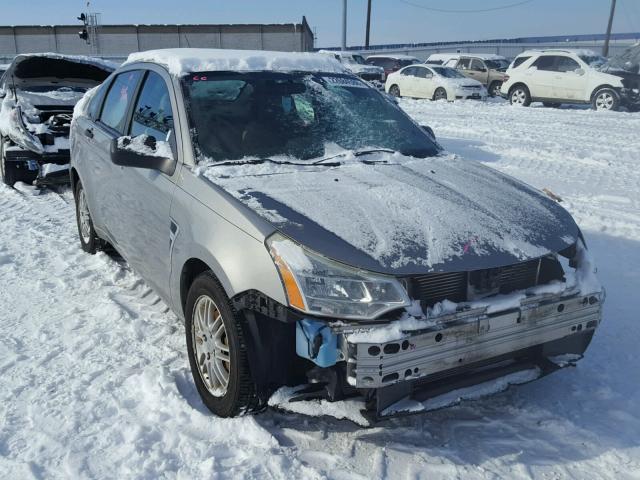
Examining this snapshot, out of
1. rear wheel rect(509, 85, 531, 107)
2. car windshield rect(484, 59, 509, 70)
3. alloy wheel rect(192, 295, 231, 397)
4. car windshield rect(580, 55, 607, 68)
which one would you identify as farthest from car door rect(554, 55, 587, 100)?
alloy wheel rect(192, 295, 231, 397)

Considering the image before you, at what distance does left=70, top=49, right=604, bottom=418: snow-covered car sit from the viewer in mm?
2391

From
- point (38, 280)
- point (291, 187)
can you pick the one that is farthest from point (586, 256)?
point (38, 280)

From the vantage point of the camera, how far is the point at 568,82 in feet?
57.0

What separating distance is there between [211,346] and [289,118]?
58.4 inches

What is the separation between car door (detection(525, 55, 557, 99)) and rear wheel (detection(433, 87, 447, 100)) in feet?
8.72

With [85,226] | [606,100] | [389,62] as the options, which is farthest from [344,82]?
[389,62]

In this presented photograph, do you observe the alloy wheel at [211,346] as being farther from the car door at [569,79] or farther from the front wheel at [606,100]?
the car door at [569,79]

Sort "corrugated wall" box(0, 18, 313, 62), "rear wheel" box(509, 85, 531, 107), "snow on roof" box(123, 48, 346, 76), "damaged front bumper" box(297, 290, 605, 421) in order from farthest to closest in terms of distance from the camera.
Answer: "corrugated wall" box(0, 18, 313, 62) → "rear wheel" box(509, 85, 531, 107) → "snow on roof" box(123, 48, 346, 76) → "damaged front bumper" box(297, 290, 605, 421)

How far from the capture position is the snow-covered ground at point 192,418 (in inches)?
99.9

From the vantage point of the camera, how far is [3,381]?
316 centimetres

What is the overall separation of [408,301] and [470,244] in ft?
1.42

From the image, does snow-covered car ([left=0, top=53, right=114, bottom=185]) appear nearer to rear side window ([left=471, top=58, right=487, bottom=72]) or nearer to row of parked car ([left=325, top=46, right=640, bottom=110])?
row of parked car ([left=325, top=46, right=640, bottom=110])

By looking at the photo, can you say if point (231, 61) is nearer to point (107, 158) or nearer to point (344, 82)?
point (344, 82)

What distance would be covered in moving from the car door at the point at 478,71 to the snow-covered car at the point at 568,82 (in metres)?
3.75
